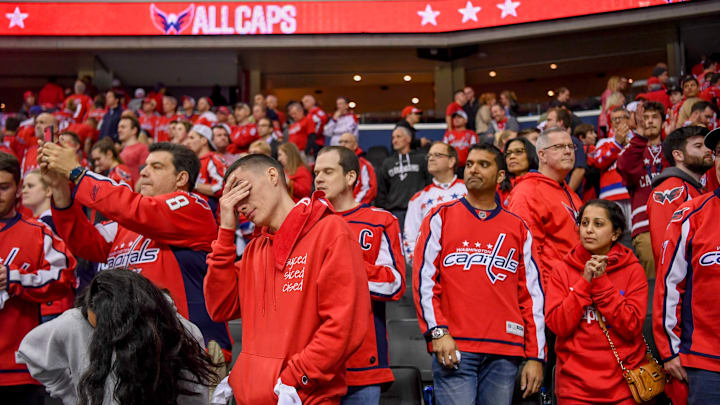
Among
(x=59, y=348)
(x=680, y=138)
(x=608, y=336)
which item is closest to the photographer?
(x=59, y=348)

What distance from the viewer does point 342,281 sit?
258 cm

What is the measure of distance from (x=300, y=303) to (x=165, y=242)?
146cm

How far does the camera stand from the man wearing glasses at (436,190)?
6.52 metres

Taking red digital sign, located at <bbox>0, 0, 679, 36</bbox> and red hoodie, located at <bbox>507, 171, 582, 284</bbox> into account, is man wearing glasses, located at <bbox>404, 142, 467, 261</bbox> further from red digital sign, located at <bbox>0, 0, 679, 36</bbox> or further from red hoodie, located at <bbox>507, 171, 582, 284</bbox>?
red digital sign, located at <bbox>0, 0, 679, 36</bbox>

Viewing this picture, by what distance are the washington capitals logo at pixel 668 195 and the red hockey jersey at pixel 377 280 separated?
1.93 meters

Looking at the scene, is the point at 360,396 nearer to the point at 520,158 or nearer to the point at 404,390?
the point at 404,390

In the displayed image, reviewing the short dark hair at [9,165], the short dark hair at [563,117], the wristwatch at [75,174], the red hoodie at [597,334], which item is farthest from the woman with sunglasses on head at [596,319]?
the short dark hair at [563,117]

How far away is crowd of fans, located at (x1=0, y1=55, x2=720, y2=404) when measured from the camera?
252cm

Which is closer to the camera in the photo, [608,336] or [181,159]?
[608,336]

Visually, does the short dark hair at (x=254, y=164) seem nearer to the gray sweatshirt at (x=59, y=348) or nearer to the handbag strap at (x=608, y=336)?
the gray sweatshirt at (x=59, y=348)

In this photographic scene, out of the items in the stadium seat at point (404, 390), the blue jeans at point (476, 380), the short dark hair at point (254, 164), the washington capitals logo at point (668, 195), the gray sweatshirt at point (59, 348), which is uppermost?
the short dark hair at point (254, 164)

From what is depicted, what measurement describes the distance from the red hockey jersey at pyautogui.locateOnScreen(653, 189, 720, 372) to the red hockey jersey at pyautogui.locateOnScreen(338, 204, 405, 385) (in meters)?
1.35

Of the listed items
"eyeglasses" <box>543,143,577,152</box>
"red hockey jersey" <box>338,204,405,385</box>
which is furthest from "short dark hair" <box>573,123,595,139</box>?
"red hockey jersey" <box>338,204,405,385</box>

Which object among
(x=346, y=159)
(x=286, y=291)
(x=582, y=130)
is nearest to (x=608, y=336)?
(x=346, y=159)
